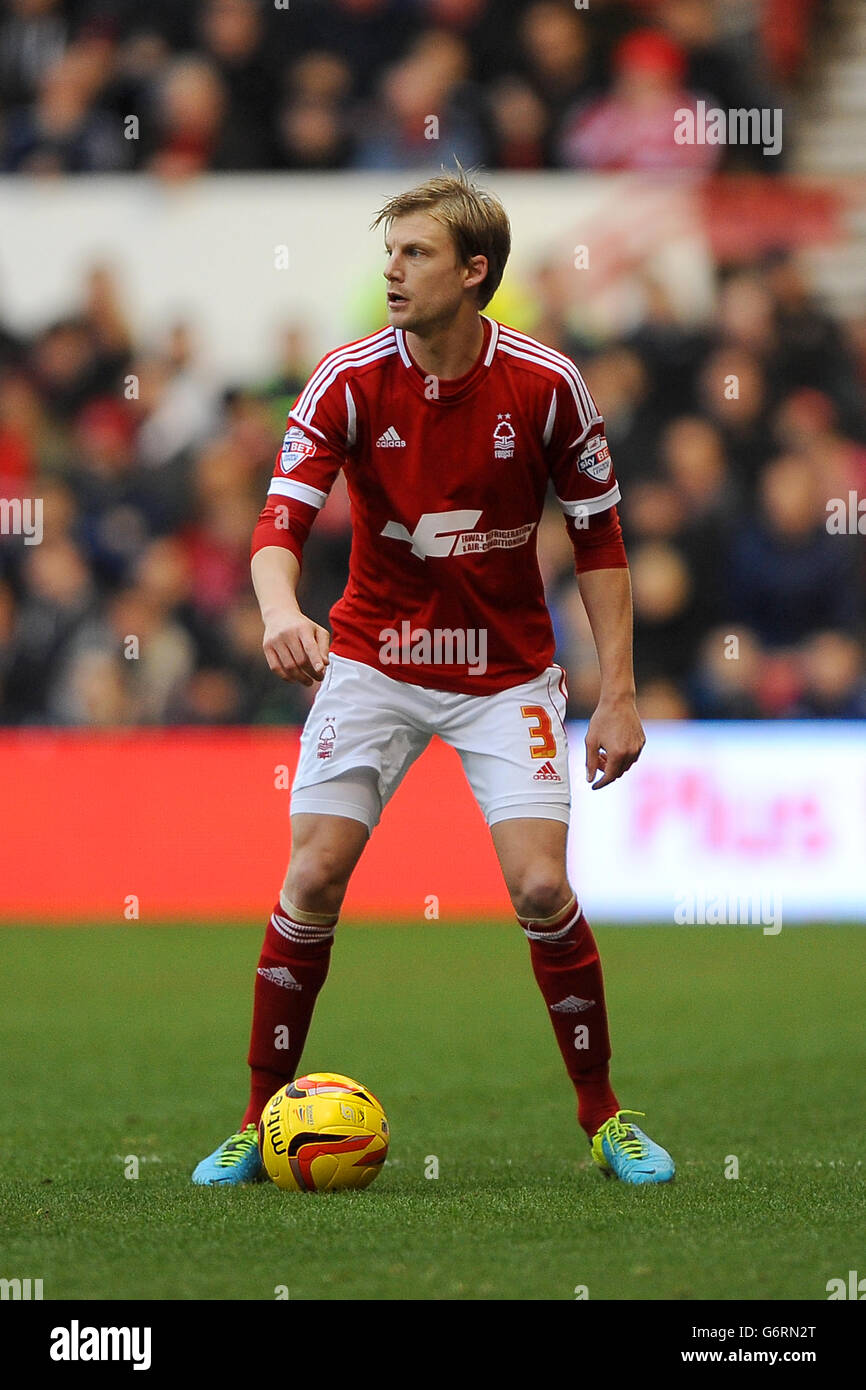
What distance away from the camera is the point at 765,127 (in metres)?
14.4

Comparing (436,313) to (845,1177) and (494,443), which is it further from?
(845,1177)

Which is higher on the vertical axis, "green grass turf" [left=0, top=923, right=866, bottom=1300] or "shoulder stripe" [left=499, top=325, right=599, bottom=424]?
"shoulder stripe" [left=499, top=325, right=599, bottom=424]

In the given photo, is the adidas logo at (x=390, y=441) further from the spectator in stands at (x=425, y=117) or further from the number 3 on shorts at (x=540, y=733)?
the spectator in stands at (x=425, y=117)

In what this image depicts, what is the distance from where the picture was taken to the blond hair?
467 cm

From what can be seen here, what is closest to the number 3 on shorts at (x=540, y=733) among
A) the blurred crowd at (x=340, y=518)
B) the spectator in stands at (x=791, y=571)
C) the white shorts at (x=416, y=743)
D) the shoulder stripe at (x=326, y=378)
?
the white shorts at (x=416, y=743)

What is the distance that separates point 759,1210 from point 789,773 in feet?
21.5

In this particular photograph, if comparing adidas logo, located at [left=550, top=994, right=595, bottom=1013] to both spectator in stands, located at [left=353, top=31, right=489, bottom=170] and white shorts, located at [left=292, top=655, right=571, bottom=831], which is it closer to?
white shorts, located at [left=292, top=655, right=571, bottom=831]

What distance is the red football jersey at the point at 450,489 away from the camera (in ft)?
15.6

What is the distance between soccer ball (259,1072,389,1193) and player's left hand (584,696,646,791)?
37.9 inches

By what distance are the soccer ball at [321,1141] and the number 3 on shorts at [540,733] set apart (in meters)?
0.93

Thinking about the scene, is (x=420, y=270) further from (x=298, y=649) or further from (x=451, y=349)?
(x=298, y=649)

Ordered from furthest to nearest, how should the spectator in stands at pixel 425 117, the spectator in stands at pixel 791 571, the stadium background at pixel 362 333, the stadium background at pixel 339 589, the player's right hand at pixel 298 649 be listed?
the spectator in stands at pixel 425 117
the spectator in stands at pixel 791 571
the stadium background at pixel 362 333
the stadium background at pixel 339 589
the player's right hand at pixel 298 649

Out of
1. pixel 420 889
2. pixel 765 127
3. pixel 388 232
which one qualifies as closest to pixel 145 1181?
pixel 388 232

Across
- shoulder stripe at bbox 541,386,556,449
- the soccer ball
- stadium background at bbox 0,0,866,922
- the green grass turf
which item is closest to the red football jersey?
shoulder stripe at bbox 541,386,556,449
